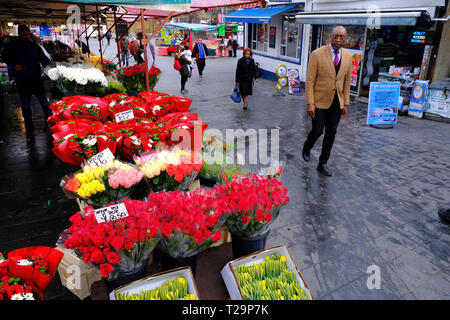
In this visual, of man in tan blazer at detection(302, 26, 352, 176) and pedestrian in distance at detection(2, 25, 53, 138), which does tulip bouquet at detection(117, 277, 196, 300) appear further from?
pedestrian in distance at detection(2, 25, 53, 138)

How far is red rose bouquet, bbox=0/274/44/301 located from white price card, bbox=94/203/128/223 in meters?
0.50

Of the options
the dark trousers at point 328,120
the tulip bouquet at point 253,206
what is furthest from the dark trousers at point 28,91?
the tulip bouquet at point 253,206

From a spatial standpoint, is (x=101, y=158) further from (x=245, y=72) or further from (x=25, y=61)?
(x=245, y=72)

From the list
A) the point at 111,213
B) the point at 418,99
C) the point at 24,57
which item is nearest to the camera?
the point at 111,213

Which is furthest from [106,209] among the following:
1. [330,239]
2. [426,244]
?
[426,244]

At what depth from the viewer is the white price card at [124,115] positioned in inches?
161

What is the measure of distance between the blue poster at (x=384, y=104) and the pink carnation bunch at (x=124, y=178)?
695 cm

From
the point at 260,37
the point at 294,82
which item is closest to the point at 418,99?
the point at 294,82

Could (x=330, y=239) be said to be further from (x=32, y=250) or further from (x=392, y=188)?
(x=32, y=250)

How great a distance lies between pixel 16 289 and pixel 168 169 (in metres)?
1.29

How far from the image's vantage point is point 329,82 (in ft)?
15.9

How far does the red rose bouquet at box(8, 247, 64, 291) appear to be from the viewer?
1.88 m
